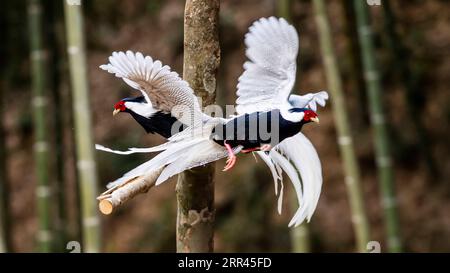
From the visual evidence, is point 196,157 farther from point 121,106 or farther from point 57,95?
point 57,95

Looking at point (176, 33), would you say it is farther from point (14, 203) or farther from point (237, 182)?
point (14, 203)

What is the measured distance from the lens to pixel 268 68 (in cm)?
118

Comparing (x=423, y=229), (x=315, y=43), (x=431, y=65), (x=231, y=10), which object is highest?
(x=231, y=10)

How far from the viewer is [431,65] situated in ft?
13.1

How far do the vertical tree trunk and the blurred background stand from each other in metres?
1.91

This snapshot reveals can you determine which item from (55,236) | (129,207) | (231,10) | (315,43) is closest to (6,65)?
(55,236)

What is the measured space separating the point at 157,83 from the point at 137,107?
104 mm

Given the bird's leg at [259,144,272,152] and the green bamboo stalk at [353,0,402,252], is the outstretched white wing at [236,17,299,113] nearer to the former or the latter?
the bird's leg at [259,144,272,152]

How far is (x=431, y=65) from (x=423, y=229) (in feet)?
3.36

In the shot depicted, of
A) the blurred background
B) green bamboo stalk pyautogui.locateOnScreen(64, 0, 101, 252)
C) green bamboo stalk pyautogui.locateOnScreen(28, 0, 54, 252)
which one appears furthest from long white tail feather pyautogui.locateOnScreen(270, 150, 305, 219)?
the blurred background

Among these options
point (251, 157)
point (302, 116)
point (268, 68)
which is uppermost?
point (251, 157)

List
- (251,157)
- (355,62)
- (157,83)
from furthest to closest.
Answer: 1. (251,157)
2. (355,62)
3. (157,83)

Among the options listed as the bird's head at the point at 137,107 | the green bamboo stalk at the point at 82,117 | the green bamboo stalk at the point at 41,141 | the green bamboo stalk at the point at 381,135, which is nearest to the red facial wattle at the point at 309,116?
the bird's head at the point at 137,107

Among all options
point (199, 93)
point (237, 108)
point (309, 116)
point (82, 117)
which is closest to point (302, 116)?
point (309, 116)
